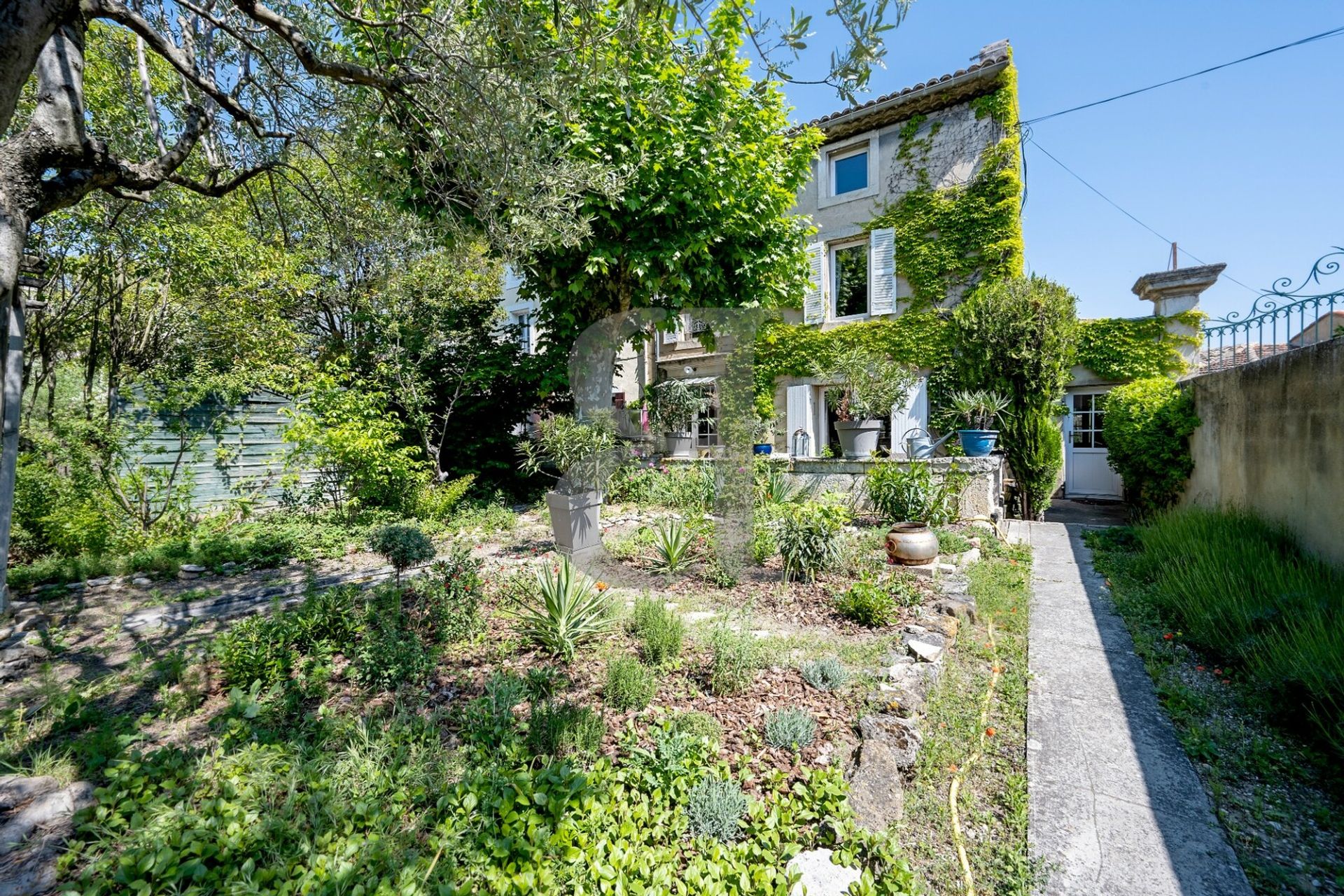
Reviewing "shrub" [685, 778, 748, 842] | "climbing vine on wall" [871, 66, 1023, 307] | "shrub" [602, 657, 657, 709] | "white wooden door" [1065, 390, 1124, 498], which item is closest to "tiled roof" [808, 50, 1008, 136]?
"climbing vine on wall" [871, 66, 1023, 307]

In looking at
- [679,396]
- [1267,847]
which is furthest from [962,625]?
[679,396]

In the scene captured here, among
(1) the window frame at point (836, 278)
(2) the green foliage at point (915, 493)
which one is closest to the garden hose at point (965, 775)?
(2) the green foliage at point (915, 493)

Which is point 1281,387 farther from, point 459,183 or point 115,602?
point 115,602

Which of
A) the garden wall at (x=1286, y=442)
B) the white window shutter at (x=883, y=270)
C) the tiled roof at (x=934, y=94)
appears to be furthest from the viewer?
the white window shutter at (x=883, y=270)

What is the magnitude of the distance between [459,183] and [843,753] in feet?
13.5

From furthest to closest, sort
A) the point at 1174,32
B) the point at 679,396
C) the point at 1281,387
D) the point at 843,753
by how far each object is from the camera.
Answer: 1. the point at 679,396
2. the point at 1174,32
3. the point at 1281,387
4. the point at 843,753

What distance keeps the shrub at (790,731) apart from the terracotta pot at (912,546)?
2.88m

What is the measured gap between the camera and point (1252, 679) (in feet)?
9.79

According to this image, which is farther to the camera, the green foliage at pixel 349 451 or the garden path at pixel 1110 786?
the green foliage at pixel 349 451

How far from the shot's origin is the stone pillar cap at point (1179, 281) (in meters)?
8.60

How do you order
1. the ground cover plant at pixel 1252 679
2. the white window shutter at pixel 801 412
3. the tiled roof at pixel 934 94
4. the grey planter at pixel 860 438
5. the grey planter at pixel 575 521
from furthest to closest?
the white window shutter at pixel 801 412
the tiled roof at pixel 934 94
the grey planter at pixel 860 438
the grey planter at pixel 575 521
the ground cover plant at pixel 1252 679

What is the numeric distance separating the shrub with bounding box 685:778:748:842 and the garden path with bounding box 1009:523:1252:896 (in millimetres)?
1065

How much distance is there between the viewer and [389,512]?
7.11 m

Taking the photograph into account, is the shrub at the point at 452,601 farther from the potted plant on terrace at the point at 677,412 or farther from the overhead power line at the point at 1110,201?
the overhead power line at the point at 1110,201
